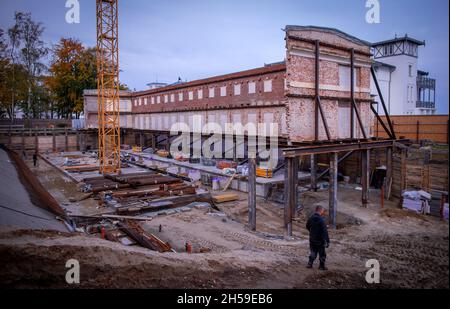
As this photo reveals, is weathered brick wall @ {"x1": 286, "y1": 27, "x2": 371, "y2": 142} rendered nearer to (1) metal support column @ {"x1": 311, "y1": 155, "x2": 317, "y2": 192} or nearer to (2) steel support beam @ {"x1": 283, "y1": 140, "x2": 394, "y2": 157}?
(2) steel support beam @ {"x1": 283, "y1": 140, "x2": 394, "y2": 157}

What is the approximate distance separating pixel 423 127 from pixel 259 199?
1472 cm

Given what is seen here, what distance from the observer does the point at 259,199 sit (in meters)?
18.3

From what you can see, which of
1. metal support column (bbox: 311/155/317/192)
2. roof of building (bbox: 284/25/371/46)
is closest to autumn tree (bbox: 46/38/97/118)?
metal support column (bbox: 311/155/317/192)

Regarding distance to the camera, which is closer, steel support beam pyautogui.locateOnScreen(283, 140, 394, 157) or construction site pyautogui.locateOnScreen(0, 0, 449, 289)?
construction site pyautogui.locateOnScreen(0, 0, 449, 289)

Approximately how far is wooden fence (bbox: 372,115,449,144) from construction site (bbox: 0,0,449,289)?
0.33ft

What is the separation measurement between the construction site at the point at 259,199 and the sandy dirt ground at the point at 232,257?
0.04m

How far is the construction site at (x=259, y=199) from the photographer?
7.13 metres

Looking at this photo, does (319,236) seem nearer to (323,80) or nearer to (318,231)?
(318,231)

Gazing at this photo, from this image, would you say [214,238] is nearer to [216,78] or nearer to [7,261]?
[7,261]

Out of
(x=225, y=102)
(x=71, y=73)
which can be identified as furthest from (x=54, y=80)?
(x=225, y=102)

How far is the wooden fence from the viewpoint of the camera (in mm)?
23027

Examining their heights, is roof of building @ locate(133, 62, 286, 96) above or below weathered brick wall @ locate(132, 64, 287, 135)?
above

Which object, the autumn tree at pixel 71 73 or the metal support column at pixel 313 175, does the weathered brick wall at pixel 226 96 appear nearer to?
the metal support column at pixel 313 175
